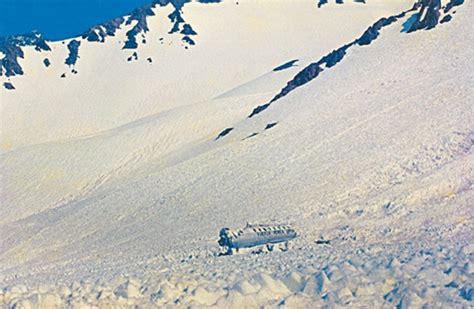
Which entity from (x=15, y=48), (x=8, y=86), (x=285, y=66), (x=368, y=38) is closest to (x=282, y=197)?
(x=368, y=38)

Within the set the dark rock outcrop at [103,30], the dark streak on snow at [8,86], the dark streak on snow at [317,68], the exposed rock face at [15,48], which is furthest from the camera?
the dark rock outcrop at [103,30]

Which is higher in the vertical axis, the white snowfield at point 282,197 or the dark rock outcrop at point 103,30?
the dark rock outcrop at point 103,30

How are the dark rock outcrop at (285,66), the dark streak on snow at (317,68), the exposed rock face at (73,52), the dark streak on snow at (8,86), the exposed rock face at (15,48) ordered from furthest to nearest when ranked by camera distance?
the exposed rock face at (73,52), the exposed rock face at (15,48), the dark streak on snow at (8,86), the dark rock outcrop at (285,66), the dark streak on snow at (317,68)

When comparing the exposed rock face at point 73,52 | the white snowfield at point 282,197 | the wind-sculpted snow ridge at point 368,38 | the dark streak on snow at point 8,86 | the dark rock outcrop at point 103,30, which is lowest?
the white snowfield at point 282,197

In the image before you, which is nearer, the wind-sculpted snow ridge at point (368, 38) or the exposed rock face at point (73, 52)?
the wind-sculpted snow ridge at point (368, 38)

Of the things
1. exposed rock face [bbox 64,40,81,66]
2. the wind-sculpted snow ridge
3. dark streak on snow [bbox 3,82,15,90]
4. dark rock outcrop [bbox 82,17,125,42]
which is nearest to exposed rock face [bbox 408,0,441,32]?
the wind-sculpted snow ridge

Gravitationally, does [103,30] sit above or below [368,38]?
above

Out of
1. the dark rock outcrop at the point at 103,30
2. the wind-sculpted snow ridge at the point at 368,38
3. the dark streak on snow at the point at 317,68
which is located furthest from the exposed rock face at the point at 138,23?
the wind-sculpted snow ridge at the point at 368,38

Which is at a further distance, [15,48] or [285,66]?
[15,48]

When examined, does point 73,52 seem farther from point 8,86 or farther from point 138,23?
point 8,86

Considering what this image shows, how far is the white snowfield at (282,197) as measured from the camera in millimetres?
15234

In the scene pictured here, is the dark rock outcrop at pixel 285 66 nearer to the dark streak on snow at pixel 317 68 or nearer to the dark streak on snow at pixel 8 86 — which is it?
the dark streak on snow at pixel 317 68

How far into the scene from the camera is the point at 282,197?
4059cm

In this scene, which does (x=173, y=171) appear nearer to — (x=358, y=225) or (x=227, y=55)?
(x=358, y=225)
